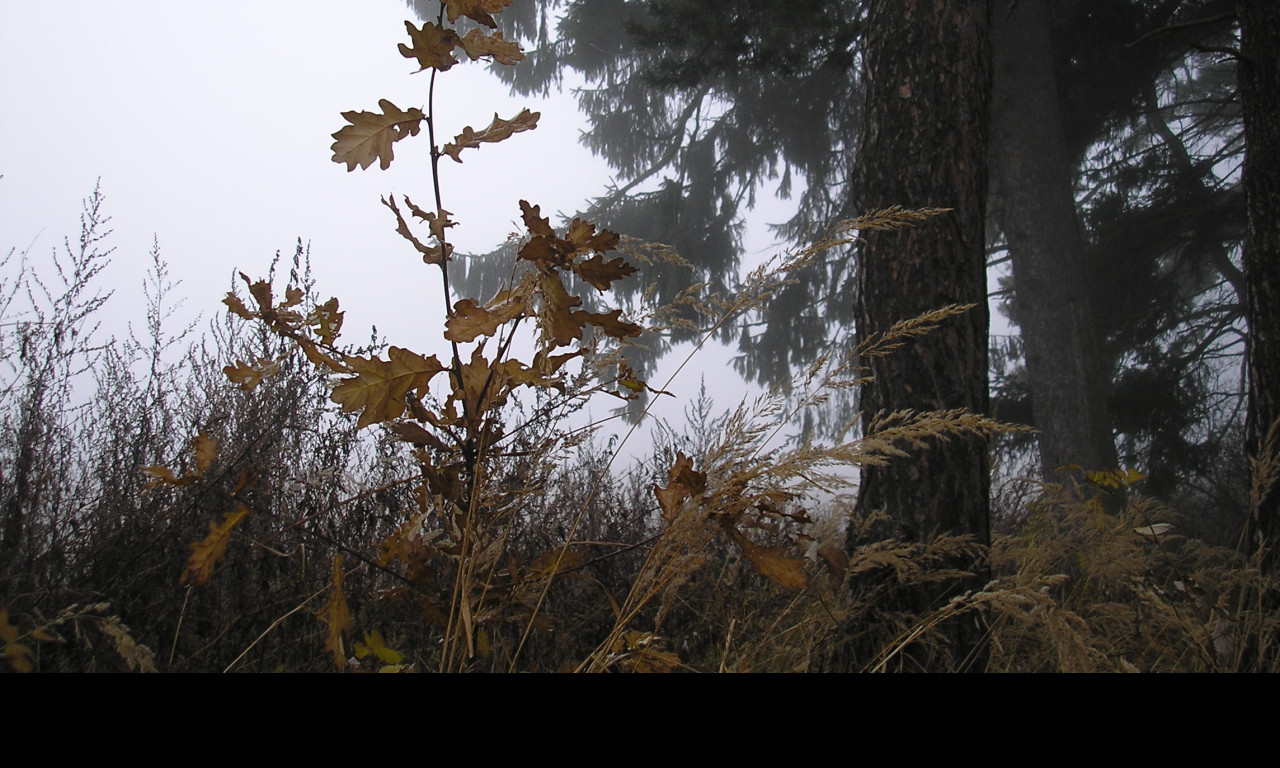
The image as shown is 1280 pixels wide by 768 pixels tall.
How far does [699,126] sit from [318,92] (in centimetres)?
227

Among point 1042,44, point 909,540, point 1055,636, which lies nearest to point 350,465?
point 909,540

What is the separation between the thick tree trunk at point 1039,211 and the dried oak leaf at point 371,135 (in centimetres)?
405

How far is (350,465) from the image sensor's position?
1.95m

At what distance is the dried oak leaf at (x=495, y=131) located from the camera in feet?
2.63

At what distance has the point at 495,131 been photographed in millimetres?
811

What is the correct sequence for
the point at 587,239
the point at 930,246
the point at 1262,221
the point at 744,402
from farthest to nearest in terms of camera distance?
1. the point at 1262,221
2. the point at 930,246
3. the point at 744,402
4. the point at 587,239

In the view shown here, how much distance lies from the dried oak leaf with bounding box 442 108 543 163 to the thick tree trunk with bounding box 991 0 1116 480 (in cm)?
397

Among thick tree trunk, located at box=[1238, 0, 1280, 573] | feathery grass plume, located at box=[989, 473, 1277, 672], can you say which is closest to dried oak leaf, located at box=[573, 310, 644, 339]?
feathery grass plume, located at box=[989, 473, 1277, 672]

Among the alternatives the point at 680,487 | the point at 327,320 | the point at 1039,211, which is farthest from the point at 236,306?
the point at 1039,211

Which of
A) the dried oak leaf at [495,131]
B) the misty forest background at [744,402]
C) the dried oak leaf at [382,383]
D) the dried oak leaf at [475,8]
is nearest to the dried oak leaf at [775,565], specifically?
the misty forest background at [744,402]

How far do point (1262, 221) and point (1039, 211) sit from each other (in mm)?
2022

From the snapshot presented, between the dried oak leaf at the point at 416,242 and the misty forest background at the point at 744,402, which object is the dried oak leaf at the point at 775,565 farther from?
the dried oak leaf at the point at 416,242

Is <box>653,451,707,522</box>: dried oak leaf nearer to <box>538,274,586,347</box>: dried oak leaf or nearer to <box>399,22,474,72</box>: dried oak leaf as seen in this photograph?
<box>538,274,586,347</box>: dried oak leaf

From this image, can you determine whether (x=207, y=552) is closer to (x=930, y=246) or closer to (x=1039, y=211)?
(x=930, y=246)
